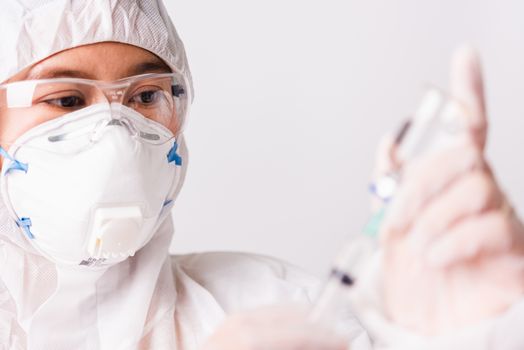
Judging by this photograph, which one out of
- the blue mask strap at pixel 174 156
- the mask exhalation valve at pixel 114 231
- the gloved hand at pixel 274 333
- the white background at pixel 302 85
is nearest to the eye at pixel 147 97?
the blue mask strap at pixel 174 156

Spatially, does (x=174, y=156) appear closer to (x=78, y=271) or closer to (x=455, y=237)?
(x=78, y=271)

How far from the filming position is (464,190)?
1137 mm

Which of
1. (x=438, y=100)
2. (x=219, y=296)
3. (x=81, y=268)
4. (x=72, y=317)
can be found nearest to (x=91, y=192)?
(x=81, y=268)

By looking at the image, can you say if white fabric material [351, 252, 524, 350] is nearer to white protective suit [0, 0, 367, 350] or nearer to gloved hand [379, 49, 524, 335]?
gloved hand [379, 49, 524, 335]

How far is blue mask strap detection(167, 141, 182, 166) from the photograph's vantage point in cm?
181

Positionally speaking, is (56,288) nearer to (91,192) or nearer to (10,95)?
(91,192)

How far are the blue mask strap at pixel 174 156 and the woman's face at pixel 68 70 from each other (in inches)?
7.1

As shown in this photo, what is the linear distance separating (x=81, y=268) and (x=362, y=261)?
2.56 ft

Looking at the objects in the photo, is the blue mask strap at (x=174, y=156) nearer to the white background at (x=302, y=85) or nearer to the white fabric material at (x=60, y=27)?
the white fabric material at (x=60, y=27)

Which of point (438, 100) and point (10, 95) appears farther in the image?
point (10, 95)

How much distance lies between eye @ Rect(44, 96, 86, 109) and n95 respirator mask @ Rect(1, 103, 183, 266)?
35 mm

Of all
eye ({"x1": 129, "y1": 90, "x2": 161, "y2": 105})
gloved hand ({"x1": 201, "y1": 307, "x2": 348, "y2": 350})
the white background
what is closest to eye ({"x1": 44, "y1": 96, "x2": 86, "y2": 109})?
eye ({"x1": 129, "y1": 90, "x2": 161, "y2": 105})

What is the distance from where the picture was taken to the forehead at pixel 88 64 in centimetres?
172

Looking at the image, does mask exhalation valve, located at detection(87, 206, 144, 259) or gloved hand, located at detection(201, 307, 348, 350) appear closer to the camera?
gloved hand, located at detection(201, 307, 348, 350)
